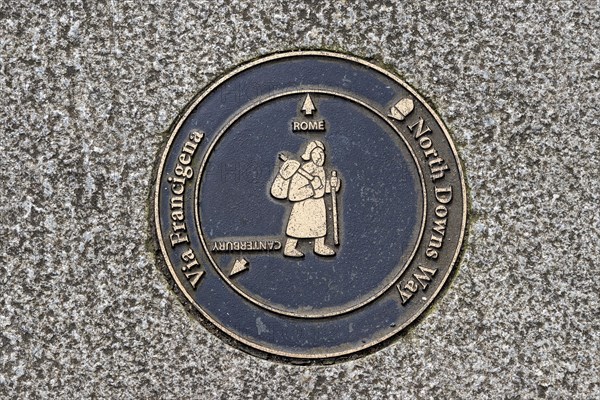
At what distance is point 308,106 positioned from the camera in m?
2.87

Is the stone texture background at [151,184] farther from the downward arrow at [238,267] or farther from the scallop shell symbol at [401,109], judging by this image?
the downward arrow at [238,267]

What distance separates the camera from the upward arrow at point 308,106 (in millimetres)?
2869

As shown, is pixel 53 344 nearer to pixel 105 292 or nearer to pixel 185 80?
pixel 105 292

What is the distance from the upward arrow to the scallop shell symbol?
11.2 inches

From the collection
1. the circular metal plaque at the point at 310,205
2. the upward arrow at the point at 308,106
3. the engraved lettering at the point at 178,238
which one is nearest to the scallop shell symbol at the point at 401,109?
the circular metal plaque at the point at 310,205

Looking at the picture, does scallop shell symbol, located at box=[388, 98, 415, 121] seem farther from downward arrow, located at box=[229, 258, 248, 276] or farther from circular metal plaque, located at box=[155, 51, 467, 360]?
downward arrow, located at box=[229, 258, 248, 276]

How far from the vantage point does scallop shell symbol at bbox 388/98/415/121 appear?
286 cm

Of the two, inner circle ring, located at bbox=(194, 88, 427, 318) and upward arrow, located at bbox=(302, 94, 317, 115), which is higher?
upward arrow, located at bbox=(302, 94, 317, 115)

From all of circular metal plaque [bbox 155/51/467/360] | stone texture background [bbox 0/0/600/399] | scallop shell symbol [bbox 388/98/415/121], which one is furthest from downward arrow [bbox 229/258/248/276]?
scallop shell symbol [bbox 388/98/415/121]

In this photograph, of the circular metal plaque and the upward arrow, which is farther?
the upward arrow

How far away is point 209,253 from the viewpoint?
2.79m

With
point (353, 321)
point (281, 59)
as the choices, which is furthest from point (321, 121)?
point (353, 321)

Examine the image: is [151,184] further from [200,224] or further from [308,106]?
[308,106]

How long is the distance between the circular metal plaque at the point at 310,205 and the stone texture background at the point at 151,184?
73 mm
